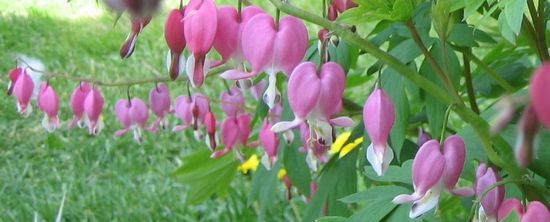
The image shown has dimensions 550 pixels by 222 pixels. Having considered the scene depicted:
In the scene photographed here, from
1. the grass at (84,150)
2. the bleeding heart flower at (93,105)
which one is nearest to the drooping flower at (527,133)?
the bleeding heart flower at (93,105)

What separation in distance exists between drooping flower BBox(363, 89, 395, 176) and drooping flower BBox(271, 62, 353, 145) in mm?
37

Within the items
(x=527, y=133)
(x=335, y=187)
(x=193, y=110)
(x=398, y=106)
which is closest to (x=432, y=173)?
(x=398, y=106)

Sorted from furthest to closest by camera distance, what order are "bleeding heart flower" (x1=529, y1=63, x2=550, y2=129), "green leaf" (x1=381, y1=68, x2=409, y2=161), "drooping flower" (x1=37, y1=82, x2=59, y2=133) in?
"drooping flower" (x1=37, y1=82, x2=59, y2=133) < "green leaf" (x1=381, y1=68, x2=409, y2=161) < "bleeding heart flower" (x1=529, y1=63, x2=550, y2=129)

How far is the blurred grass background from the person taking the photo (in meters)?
2.77

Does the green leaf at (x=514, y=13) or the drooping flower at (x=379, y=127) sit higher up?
the green leaf at (x=514, y=13)

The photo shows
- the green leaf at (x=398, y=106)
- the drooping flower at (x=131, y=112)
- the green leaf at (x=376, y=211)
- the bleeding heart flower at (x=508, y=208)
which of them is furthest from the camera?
the drooping flower at (x=131, y=112)

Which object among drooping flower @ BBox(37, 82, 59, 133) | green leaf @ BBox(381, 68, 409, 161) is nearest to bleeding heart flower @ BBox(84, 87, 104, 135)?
drooping flower @ BBox(37, 82, 59, 133)

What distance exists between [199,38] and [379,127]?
20 cm

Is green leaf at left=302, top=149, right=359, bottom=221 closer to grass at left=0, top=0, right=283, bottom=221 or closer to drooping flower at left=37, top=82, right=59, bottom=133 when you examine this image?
drooping flower at left=37, top=82, right=59, bottom=133

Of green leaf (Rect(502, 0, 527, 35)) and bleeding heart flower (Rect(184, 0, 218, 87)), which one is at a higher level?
green leaf (Rect(502, 0, 527, 35))

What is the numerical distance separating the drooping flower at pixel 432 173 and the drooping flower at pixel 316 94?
0.09m

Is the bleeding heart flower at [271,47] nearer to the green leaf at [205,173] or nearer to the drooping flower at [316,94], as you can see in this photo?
the drooping flower at [316,94]

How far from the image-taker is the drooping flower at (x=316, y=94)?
953 millimetres

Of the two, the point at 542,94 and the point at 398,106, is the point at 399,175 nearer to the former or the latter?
the point at 398,106
